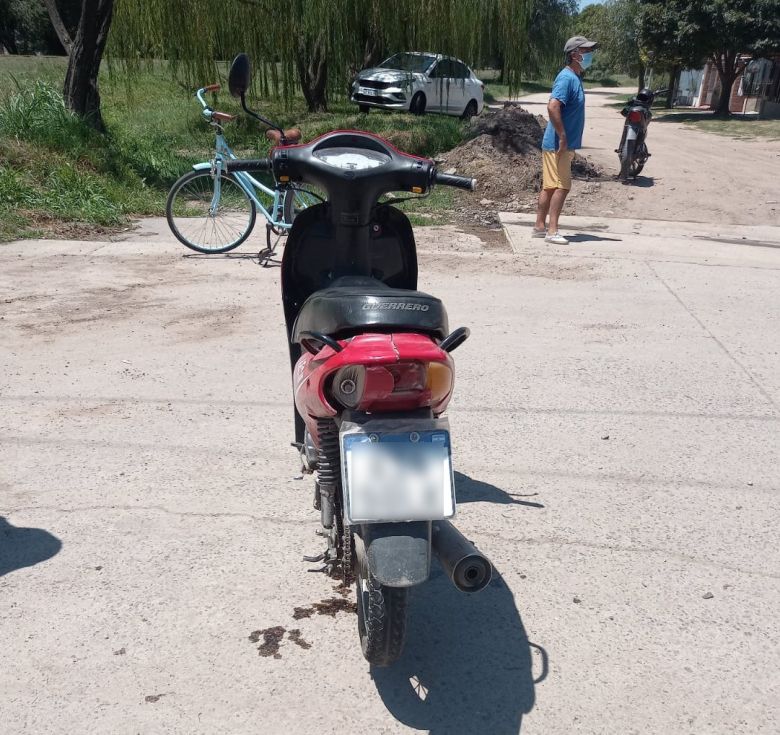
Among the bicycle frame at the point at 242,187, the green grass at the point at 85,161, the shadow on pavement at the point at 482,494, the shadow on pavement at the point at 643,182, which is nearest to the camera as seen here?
the shadow on pavement at the point at 482,494

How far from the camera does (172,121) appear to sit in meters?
18.2

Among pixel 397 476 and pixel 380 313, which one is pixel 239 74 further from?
pixel 397 476

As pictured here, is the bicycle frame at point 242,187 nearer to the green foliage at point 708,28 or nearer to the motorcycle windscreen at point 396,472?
the motorcycle windscreen at point 396,472

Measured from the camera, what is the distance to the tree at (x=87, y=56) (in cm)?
1121

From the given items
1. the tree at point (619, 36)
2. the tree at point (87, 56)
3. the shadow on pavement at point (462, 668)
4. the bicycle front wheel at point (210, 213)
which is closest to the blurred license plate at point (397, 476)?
the shadow on pavement at point (462, 668)

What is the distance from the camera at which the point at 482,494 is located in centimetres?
375

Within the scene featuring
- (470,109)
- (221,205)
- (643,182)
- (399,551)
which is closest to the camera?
(399,551)

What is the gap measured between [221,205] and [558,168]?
3.50m

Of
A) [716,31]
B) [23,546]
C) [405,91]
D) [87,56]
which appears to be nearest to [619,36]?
[716,31]

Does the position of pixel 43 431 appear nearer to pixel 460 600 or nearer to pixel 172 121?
pixel 460 600

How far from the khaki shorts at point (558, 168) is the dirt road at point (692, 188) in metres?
2.28

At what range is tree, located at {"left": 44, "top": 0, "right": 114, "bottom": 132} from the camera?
36.8 ft

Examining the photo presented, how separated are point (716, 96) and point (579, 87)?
35524 millimetres

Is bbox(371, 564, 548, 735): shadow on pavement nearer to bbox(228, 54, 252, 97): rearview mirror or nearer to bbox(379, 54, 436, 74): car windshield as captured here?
bbox(228, 54, 252, 97): rearview mirror
